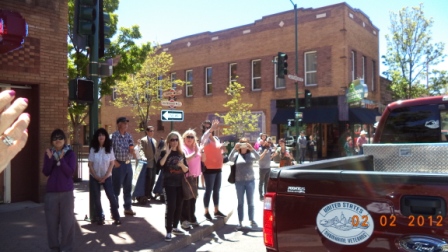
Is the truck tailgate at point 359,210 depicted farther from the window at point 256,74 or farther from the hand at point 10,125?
the window at point 256,74

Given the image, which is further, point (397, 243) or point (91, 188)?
point (91, 188)

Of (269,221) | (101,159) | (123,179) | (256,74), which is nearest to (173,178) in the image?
(101,159)

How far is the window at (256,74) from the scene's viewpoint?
93.4 ft

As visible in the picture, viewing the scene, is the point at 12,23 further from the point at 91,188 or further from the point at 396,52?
the point at 396,52

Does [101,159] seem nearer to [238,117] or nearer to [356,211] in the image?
[356,211]

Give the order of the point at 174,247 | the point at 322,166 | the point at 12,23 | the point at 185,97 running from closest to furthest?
the point at 322,166
the point at 174,247
the point at 12,23
the point at 185,97

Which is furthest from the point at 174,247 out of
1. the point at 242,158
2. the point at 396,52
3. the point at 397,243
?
the point at 396,52

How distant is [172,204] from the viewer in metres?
6.32

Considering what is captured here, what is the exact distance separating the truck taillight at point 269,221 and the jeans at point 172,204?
143 inches

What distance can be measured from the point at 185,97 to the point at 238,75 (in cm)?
571

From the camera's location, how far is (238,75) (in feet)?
95.8

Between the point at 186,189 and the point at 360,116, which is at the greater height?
the point at 360,116

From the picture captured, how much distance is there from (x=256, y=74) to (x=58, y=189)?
959 inches

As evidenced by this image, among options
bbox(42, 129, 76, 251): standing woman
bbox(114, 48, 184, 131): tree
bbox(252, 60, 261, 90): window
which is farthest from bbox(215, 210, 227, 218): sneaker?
bbox(252, 60, 261, 90): window
